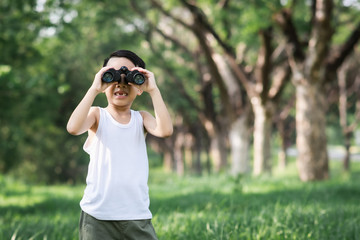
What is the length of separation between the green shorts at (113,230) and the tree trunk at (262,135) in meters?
10.5

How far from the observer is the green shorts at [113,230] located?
2.31 metres

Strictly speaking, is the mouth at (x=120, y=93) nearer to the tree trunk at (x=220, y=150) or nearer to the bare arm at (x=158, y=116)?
the bare arm at (x=158, y=116)

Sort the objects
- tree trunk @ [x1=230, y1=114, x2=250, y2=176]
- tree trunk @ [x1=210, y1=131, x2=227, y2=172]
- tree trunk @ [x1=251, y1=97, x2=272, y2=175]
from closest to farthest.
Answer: tree trunk @ [x1=251, y1=97, x2=272, y2=175] < tree trunk @ [x1=230, y1=114, x2=250, y2=176] < tree trunk @ [x1=210, y1=131, x2=227, y2=172]

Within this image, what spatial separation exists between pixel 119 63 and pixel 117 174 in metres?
0.68

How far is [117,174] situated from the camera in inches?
92.5

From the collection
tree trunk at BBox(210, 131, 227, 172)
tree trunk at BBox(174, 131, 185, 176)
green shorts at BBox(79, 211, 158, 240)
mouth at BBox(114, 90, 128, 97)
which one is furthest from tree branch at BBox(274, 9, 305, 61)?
tree trunk at BBox(174, 131, 185, 176)

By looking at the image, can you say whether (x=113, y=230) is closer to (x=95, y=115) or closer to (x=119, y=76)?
(x=95, y=115)

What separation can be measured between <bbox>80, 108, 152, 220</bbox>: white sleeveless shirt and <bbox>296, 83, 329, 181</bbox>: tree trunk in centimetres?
799

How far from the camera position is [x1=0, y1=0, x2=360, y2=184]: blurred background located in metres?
9.49

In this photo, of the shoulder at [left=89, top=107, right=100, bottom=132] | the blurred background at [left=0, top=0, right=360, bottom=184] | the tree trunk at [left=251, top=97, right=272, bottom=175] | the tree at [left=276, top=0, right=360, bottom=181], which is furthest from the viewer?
the tree trunk at [left=251, top=97, right=272, bottom=175]

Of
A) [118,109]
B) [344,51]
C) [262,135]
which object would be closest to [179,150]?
[262,135]

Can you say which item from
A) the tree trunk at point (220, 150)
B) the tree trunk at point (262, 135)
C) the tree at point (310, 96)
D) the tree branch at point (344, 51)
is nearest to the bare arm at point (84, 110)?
the tree at point (310, 96)

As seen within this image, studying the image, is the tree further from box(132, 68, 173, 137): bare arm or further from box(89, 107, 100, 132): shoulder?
box(89, 107, 100, 132): shoulder

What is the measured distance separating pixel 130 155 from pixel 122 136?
12 centimetres
